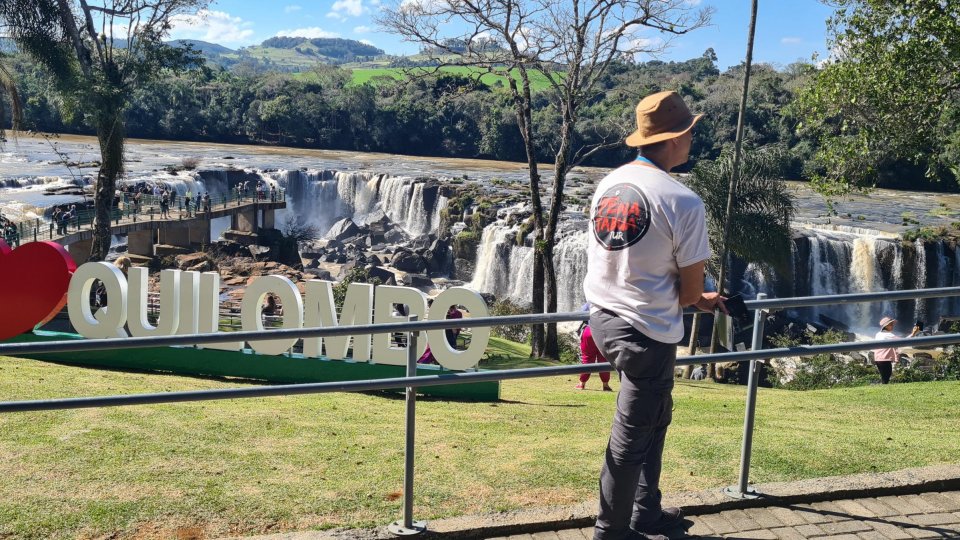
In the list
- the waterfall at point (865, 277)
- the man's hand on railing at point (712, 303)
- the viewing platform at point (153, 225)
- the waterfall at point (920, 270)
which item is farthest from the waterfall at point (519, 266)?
the man's hand on railing at point (712, 303)

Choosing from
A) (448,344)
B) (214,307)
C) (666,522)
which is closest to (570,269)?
(214,307)

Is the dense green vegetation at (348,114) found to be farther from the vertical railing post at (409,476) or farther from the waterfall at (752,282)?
the vertical railing post at (409,476)

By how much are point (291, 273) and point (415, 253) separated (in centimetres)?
762

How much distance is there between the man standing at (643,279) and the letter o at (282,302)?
925 cm

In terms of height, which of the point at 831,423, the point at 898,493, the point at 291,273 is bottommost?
the point at 291,273

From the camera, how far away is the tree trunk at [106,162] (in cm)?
2342

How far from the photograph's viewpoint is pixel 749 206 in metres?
24.9

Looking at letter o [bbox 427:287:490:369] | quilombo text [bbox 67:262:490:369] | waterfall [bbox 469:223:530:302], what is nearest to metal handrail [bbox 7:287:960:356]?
letter o [bbox 427:287:490:369]

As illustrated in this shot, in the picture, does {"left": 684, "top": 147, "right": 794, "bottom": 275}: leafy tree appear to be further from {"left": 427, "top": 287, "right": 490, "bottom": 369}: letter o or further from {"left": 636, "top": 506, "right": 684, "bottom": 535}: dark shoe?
{"left": 636, "top": 506, "right": 684, "bottom": 535}: dark shoe

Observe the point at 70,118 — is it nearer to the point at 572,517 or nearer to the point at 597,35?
the point at 597,35

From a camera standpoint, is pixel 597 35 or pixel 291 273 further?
pixel 291 273

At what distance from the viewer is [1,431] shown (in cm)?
658

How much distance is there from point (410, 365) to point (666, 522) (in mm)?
1333

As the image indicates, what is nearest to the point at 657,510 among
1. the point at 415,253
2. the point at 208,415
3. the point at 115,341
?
Answer: the point at 115,341
